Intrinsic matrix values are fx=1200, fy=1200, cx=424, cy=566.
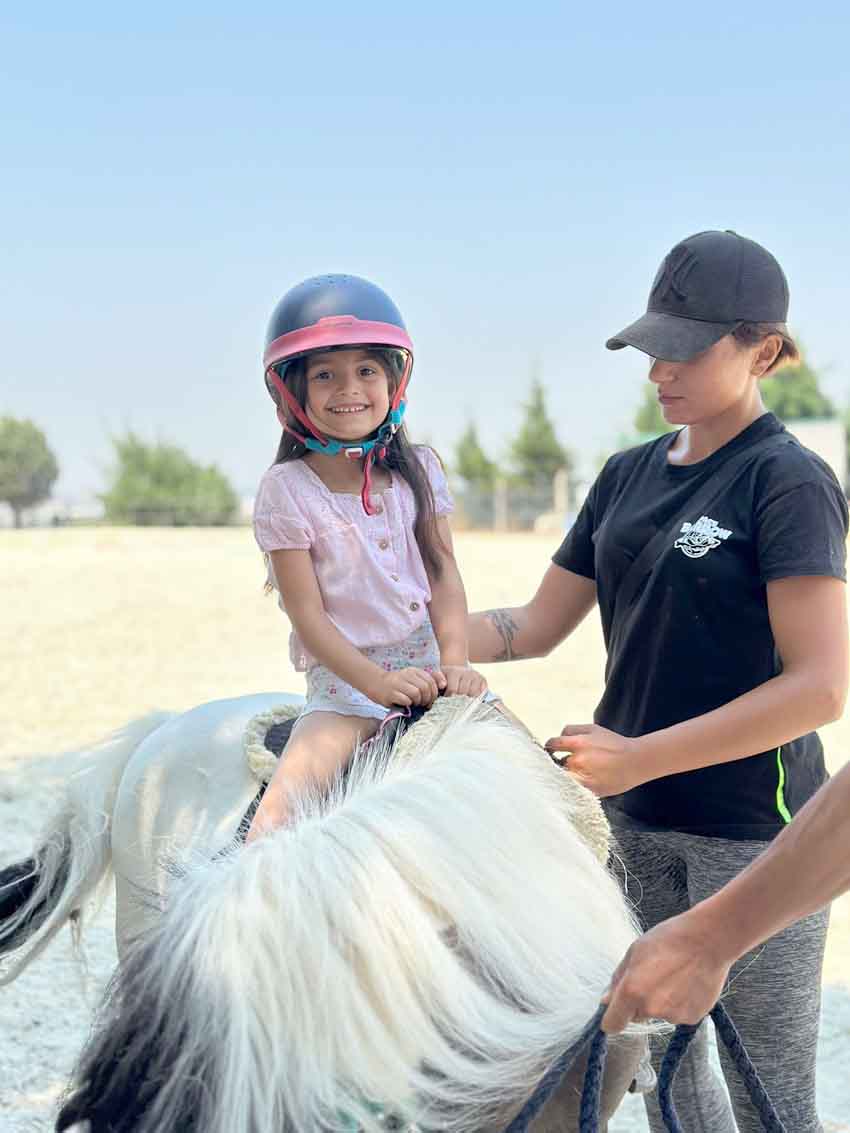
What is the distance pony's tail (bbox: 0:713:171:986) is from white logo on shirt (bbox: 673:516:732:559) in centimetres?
119

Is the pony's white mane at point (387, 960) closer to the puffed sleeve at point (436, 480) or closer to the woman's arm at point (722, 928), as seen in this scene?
the woman's arm at point (722, 928)

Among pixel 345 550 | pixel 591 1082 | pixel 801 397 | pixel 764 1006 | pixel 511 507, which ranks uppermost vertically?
pixel 345 550

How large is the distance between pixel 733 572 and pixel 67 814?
4.55 feet

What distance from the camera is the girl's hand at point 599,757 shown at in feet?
5.68

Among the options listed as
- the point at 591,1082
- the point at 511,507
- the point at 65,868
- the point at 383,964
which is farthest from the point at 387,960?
the point at 511,507

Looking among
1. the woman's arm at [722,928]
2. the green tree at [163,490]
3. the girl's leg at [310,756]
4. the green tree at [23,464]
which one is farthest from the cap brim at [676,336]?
the green tree at [23,464]

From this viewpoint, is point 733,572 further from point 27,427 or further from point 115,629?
point 27,427

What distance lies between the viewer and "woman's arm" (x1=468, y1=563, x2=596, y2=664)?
7.77ft

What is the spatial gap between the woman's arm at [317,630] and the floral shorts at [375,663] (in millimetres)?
37

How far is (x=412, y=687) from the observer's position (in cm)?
172

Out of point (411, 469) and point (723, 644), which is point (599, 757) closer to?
point (723, 644)

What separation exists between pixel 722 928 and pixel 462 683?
0.66 metres

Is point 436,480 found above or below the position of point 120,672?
above

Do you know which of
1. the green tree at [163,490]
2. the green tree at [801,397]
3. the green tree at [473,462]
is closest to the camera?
the green tree at [163,490]
